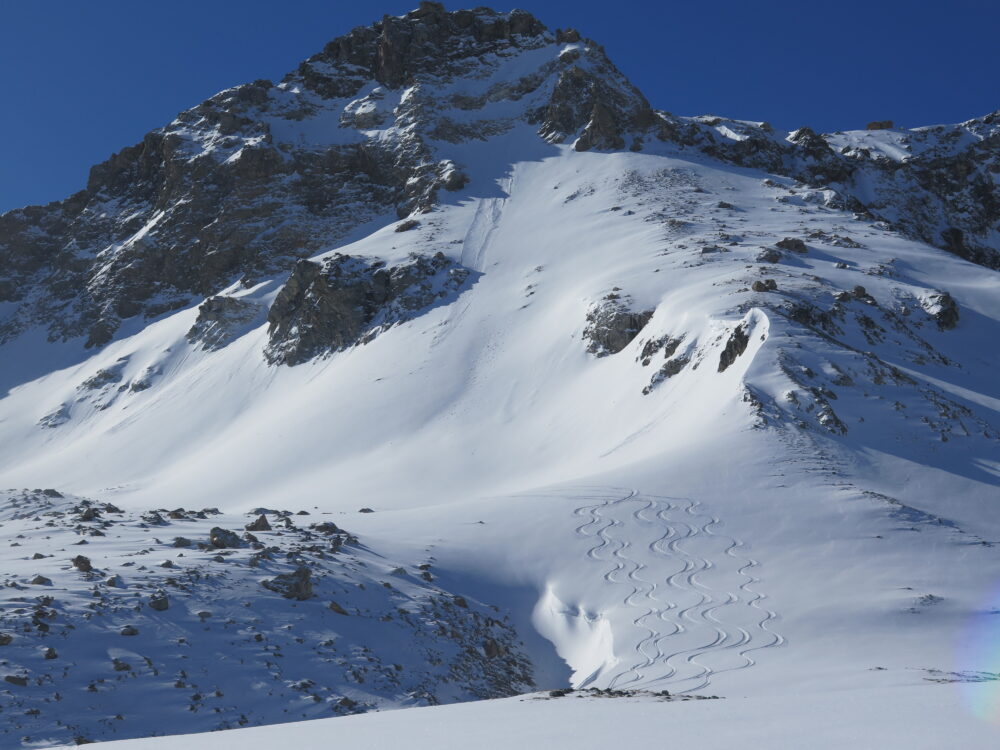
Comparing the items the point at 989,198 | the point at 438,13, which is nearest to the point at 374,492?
the point at 438,13

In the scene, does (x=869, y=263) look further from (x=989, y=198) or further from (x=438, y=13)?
(x=438, y=13)

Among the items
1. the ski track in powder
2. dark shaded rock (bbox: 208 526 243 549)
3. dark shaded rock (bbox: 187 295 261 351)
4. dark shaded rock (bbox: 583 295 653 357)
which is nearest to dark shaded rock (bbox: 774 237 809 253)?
dark shaded rock (bbox: 583 295 653 357)

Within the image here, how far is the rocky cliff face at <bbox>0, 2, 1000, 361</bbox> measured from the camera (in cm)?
8150

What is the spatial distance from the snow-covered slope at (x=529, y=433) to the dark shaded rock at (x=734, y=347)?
10 centimetres

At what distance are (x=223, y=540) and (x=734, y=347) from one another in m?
19.7

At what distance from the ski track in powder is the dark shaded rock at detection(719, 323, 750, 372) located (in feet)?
30.5

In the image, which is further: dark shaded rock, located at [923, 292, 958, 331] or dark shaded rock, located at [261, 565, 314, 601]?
dark shaded rock, located at [923, 292, 958, 331]

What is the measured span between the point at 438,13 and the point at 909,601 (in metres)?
99.6

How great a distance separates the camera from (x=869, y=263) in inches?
1778

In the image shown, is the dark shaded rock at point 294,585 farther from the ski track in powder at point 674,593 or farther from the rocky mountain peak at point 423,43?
the rocky mountain peak at point 423,43

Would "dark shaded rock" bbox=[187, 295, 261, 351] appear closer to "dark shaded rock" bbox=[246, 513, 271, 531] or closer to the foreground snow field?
"dark shaded rock" bbox=[246, 513, 271, 531]

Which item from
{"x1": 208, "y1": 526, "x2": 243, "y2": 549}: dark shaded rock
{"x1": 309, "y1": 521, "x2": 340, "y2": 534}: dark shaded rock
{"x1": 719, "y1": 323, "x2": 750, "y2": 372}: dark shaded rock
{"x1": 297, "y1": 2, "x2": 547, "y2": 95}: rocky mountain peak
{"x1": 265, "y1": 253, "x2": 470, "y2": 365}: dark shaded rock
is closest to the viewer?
{"x1": 208, "y1": 526, "x2": 243, "y2": 549}: dark shaded rock

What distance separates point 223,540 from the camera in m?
16.4

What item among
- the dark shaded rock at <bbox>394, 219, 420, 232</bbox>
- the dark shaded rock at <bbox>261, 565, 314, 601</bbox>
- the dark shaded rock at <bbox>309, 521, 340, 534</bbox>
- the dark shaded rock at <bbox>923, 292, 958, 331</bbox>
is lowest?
the dark shaded rock at <bbox>261, 565, 314, 601</bbox>
